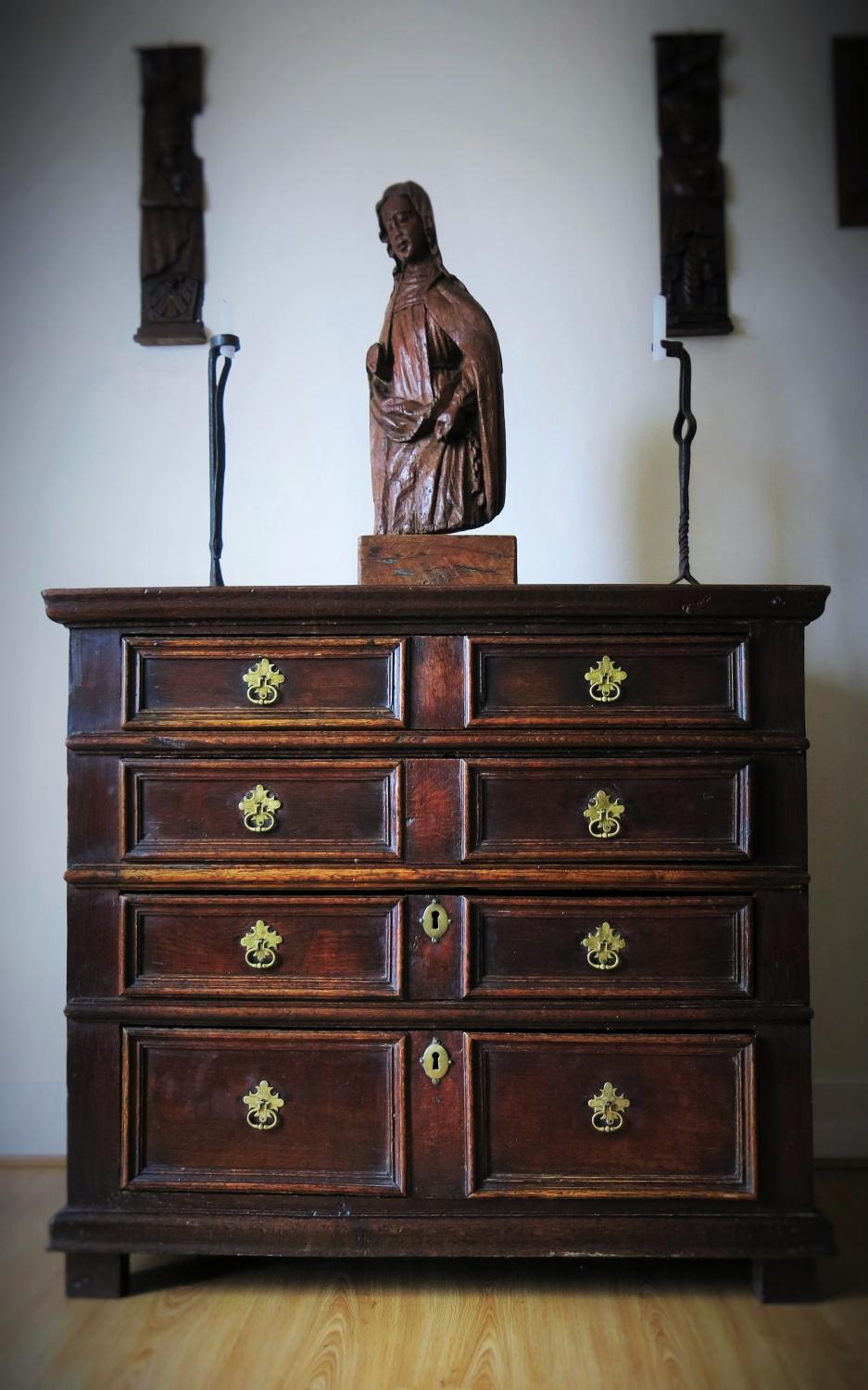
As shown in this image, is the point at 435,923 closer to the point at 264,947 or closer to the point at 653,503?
the point at 264,947

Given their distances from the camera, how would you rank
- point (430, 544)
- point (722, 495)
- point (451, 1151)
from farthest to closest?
point (722, 495) → point (430, 544) → point (451, 1151)

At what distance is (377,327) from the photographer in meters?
2.79

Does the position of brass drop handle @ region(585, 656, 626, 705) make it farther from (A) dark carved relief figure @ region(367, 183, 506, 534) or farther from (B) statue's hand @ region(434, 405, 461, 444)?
(B) statue's hand @ region(434, 405, 461, 444)

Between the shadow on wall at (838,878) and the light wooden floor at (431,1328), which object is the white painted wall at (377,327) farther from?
the light wooden floor at (431,1328)

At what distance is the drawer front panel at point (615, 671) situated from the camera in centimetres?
Result: 200

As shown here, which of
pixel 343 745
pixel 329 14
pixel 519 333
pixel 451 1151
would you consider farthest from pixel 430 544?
pixel 329 14

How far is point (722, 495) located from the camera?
279 cm

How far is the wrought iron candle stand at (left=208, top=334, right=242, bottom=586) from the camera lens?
91.2 inches

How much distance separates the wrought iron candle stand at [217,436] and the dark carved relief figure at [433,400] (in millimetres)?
307

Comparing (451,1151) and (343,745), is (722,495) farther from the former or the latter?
(451,1151)

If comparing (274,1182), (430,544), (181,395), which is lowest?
(274,1182)

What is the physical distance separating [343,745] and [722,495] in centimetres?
130

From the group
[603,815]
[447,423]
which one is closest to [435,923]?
[603,815]

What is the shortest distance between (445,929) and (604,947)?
280 mm
